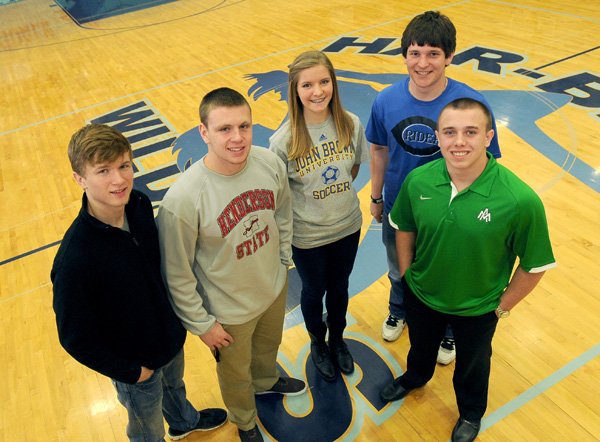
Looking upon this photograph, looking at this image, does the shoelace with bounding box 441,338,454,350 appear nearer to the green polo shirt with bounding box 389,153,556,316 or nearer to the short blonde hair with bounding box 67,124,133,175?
the green polo shirt with bounding box 389,153,556,316

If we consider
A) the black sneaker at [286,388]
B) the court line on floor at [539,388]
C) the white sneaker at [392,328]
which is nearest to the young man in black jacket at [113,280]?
the black sneaker at [286,388]

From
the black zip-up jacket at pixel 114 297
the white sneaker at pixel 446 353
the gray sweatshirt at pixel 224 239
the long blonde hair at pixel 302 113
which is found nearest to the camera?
the black zip-up jacket at pixel 114 297

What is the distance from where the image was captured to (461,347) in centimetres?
210

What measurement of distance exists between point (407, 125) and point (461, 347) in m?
1.02

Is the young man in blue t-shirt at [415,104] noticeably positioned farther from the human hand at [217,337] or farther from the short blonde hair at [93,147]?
the short blonde hair at [93,147]

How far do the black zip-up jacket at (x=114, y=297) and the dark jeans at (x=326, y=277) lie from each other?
723mm

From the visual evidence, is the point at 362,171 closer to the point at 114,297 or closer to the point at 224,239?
the point at 224,239

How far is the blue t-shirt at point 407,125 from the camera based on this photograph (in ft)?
7.05

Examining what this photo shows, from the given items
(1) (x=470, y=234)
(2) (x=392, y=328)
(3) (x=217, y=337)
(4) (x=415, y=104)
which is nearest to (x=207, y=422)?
(3) (x=217, y=337)

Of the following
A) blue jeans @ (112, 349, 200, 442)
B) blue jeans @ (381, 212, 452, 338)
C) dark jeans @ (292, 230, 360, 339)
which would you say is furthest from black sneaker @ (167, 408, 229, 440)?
blue jeans @ (381, 212, 452, 338)

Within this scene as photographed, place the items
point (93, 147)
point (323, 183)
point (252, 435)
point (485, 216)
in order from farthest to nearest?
point (252, 435), point (323, 183), point (485, 216), point (93, 147)

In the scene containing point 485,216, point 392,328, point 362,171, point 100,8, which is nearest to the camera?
point 485,216

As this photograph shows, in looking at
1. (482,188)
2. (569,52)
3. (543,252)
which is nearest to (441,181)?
(482,188)

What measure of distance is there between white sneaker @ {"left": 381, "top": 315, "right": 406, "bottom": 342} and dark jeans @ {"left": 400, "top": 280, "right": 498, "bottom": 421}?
1.55 ft
